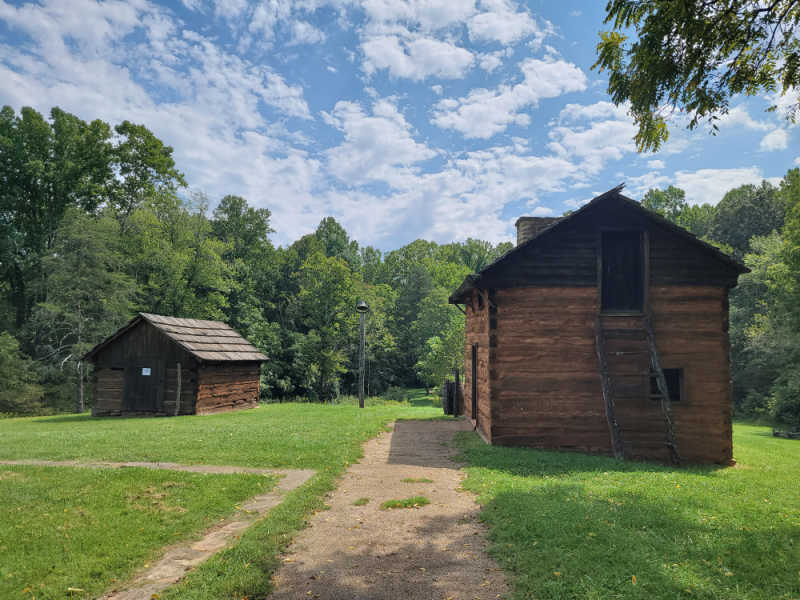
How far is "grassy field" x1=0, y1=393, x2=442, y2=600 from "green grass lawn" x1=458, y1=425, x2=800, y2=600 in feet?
9.67

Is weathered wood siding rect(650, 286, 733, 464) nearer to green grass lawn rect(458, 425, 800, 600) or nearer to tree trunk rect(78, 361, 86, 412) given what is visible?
green grass lawn rect(458, 425, 800, 600)

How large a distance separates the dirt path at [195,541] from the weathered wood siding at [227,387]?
37.2 feet

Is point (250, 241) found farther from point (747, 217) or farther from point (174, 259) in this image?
point (747, 217)

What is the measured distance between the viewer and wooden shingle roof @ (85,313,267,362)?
70.1 feet

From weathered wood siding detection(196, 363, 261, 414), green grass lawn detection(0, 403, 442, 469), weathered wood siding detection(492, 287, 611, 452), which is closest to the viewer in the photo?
green grass lawn detection(0, 403, 442, 469)

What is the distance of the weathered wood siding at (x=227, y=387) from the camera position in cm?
2162

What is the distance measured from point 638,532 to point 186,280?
116 ft

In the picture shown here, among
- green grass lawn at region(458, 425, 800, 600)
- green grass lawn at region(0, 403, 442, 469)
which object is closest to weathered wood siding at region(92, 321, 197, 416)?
green grass lawn at region(0, 403, 442, 469)

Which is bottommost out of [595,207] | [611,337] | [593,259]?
[611,337]

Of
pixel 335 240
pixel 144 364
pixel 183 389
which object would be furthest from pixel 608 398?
pixel 335 240

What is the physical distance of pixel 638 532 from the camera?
586 centimetres

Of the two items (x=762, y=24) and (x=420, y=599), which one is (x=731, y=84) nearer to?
(x=762, y=24)

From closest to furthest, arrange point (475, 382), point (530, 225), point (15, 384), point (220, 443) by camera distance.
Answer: point (220, 443), point (530, 225), point (475, 382), point (15, 384)

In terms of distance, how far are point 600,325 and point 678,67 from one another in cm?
740
